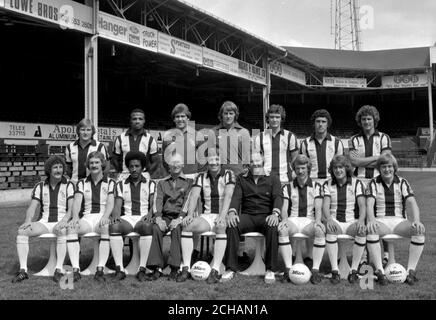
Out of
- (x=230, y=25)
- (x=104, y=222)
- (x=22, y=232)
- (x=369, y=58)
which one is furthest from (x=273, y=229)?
(x=369, y=58)

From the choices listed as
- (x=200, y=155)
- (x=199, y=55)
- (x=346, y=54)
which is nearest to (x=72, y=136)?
(x=199, y=55)

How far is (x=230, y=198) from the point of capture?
15.6 feet

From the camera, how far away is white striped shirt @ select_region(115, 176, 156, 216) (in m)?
4.84

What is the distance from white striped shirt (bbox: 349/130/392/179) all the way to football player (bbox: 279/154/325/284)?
1.93 feet

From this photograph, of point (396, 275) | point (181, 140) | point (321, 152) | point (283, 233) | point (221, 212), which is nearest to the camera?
point (396, 275)

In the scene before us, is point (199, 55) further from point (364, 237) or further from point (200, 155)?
point (364, 237)

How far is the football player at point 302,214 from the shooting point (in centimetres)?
441

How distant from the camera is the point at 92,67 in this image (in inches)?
456

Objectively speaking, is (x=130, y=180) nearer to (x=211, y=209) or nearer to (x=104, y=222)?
(x=104, y=222)

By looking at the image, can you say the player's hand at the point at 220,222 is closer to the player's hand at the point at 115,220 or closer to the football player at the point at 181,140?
the football player at the point at 181,140

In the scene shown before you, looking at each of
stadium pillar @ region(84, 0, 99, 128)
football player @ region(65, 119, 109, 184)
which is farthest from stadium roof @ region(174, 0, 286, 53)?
football player @ region(65, 119, 109, 184)

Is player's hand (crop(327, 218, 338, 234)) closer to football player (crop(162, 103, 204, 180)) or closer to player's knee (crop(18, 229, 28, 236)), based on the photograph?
football player (crop(162, 103, 204, 180))

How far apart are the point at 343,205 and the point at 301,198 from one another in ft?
1.45

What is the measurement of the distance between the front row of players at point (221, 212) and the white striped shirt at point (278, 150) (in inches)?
13.2
